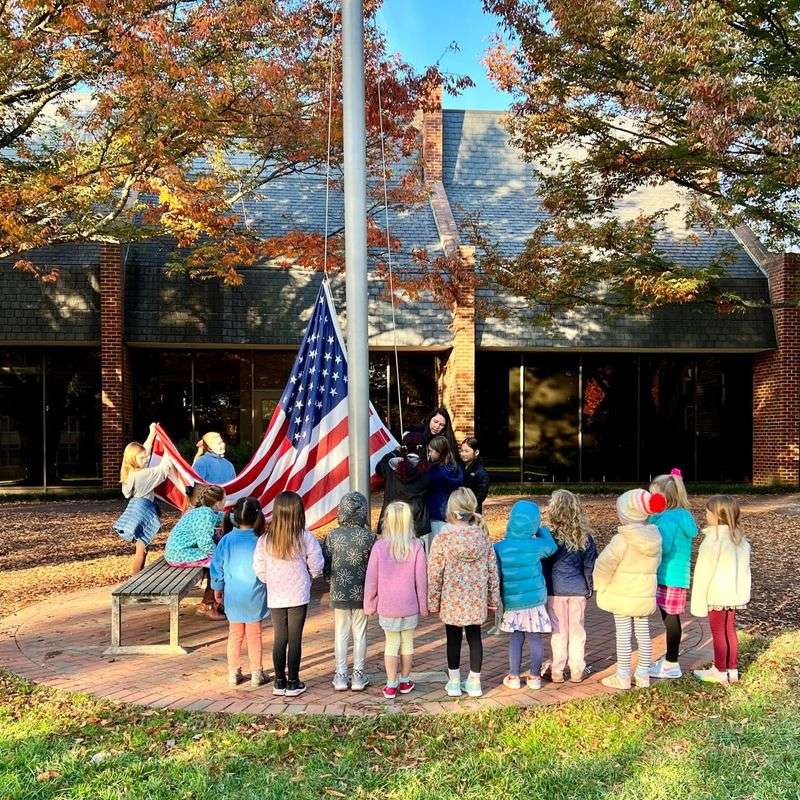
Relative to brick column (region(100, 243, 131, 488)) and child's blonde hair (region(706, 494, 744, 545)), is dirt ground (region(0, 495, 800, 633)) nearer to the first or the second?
Answer: brick column (region(100, 243, 131, 488))

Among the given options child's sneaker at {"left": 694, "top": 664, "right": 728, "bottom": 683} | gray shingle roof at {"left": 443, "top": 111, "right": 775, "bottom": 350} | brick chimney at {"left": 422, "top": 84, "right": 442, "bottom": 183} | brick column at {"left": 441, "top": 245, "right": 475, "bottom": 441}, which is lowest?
child's sneaker at {"left": 694, "top": 664, "right": 728, "bottom": 683}

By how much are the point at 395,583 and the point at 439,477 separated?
2097 mm

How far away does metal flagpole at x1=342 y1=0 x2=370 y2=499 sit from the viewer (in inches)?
262

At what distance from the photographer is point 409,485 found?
281 inches

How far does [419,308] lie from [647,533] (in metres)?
12.8

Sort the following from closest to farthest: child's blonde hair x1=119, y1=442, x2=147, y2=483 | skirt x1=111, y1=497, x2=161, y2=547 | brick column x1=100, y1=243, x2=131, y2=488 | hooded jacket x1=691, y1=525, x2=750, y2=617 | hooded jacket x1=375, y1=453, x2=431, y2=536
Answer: hooded jacket x1=691, y1=525, x2=750, y2=617, hooded jacket x1=375, y1=453, x2=431, y2=536, skirt x1=111, y1=497, x2=161, y2=547, child's blonde hair x1=119, y1=442, x2=147, y2=483, brick column x1=100, y1=243, x2=131, y2=488

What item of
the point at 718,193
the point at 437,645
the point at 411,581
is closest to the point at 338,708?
the point at 411,581

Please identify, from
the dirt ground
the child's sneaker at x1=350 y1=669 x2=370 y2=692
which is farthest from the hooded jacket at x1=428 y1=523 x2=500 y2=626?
A: the dirt ground

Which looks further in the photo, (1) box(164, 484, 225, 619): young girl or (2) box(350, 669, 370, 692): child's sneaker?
(1) box(164, 484, 225, 619): young girl

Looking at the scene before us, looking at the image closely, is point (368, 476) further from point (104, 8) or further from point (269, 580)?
point (104, 8)

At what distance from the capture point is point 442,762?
175 inches

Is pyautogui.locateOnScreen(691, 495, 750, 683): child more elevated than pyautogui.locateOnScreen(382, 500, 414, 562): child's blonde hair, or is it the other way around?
pyautogui.locateOnScreen(382, 500, 414, 562): child's blonde hair

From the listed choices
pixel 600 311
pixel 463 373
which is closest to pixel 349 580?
pixel 463 373

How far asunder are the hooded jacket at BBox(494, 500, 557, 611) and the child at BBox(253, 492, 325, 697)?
143 cm
